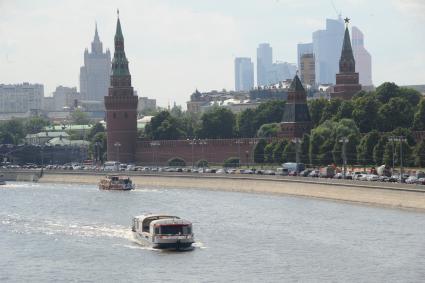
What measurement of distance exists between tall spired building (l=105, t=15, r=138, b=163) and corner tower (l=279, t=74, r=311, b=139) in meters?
26.9

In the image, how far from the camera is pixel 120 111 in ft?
637

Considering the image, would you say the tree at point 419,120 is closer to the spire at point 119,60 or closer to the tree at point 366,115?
the tree at point 366,115

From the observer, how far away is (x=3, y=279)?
69.5 meters

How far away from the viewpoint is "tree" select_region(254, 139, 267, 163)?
171 m

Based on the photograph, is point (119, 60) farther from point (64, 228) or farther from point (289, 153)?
point (64, 228)

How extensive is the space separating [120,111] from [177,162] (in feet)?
39.5

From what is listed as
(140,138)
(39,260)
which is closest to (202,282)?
(39,260)

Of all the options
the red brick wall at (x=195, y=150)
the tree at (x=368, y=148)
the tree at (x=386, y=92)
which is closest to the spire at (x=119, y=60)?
the red brick wall at (x=195, y=150)

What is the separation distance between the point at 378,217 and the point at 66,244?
2182 cm

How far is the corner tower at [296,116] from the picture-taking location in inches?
6762

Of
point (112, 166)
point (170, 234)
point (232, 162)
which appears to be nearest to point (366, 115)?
point (232, 162)

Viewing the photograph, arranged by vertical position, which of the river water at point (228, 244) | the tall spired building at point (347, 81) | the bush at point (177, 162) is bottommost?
the river water at point (228, 244)

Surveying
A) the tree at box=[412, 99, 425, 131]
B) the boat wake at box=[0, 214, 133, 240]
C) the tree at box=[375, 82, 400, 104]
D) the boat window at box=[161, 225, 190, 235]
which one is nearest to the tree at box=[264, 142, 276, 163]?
the tree at box=[412, 99, 425, 131]

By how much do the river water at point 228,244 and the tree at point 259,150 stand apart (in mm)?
51315
